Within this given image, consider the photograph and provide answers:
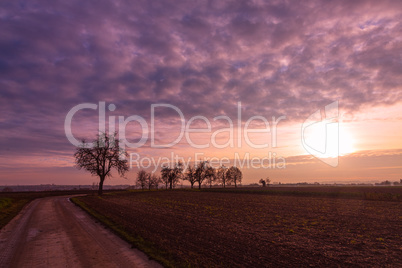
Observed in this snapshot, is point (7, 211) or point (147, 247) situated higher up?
point (147, 247)

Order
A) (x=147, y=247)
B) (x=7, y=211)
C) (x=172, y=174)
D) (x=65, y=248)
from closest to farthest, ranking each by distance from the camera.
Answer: (x=147, y=247)
(x=65, y=248)
(x=7, y=211)
(x=172, y=174)

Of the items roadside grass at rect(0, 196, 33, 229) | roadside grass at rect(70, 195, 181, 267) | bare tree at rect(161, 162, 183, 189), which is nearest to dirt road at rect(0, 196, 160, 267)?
roadside grass at rect(70, 195, 181, 267)

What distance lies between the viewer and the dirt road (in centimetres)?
997

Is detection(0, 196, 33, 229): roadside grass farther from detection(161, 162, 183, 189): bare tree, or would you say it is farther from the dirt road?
detection(161, 162, 183, 189): bare tree

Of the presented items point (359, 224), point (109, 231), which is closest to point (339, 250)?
point (359, 224)

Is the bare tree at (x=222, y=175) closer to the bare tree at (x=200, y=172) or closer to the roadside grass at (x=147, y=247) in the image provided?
the bare tree at (x=200, y=172)

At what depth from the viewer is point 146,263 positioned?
32.3ft

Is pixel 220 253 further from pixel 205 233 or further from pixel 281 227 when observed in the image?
pixel 281 227

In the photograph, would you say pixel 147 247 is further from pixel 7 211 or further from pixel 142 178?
pixel 142 178

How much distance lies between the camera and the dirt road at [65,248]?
997 cm

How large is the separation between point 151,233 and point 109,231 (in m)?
3.16

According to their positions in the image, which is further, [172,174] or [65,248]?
[172,174]

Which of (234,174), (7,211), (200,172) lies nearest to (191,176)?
(200,172)

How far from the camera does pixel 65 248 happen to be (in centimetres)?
1212
